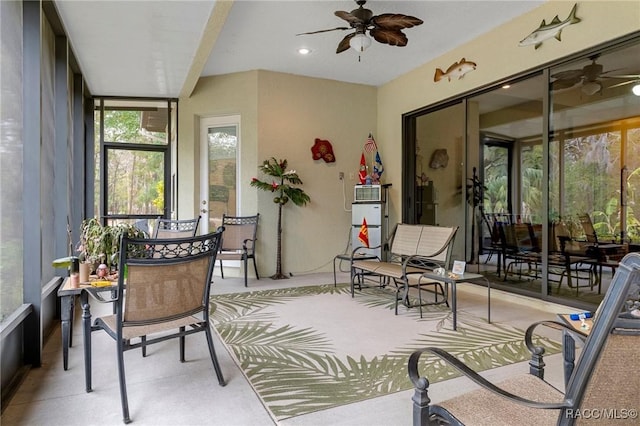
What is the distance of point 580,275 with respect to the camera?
3.91 metres

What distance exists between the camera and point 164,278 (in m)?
2.09

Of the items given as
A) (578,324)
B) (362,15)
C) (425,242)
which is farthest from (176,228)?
(578,324)

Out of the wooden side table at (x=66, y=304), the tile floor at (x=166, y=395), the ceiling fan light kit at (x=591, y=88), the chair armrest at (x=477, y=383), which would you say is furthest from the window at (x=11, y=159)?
the ceiling fan light kit at (x=591, y=88)

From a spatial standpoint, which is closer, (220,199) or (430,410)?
(430,410)

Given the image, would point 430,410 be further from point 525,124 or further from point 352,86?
point 352,86

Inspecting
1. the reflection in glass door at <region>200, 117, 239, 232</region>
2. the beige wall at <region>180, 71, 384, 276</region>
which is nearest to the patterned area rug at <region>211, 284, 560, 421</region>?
the beige wall at <region>180, 71, 384, 276</region>

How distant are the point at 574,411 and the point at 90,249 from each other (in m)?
2.83

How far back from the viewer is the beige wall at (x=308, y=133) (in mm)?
5816

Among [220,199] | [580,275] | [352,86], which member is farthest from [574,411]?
[352,86]

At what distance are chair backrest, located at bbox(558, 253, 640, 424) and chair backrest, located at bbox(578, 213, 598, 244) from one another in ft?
11.0

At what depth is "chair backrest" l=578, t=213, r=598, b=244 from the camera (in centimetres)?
381

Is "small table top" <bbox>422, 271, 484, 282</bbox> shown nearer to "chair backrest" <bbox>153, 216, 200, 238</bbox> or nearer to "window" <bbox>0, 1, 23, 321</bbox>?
"chair backrest" <bbox>153, 216, 200, 238</bbox>

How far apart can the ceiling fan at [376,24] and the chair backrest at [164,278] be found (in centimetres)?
260

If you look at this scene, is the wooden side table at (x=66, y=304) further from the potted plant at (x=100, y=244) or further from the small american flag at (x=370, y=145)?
the small american flag at (x=370, y=145)
